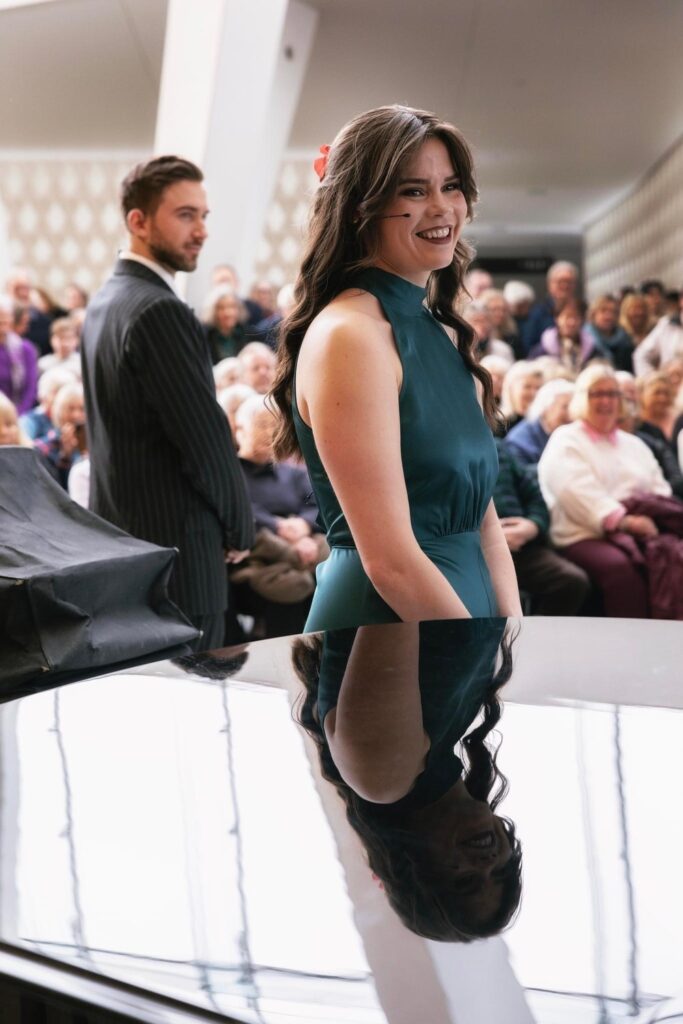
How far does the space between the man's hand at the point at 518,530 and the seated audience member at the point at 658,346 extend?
304cm

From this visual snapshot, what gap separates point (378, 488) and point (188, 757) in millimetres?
557

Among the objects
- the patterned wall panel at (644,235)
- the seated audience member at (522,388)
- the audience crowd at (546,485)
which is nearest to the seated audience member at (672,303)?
the audience crowd at (546,485)

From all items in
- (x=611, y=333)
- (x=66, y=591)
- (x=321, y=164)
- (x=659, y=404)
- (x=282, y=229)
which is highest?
(x=282, y=229)

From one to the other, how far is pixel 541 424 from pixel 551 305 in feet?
11.3

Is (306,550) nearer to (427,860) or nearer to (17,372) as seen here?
(17,372)

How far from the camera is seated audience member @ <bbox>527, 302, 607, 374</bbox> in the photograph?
730cm

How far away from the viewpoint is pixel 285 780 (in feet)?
2.51

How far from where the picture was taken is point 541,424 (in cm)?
507

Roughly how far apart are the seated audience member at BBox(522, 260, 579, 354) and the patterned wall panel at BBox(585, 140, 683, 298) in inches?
160

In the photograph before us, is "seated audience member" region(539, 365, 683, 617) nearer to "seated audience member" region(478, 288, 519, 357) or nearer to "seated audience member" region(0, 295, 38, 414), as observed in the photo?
"seated audience member" region(478, 288, 519, 357)

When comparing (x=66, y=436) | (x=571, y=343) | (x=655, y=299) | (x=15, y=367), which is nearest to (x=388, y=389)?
(x=66, y=436)

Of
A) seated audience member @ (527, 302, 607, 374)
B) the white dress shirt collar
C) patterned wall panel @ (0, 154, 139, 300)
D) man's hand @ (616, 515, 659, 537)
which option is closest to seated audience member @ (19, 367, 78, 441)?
man's hand @ (616, 515, 659, 537)

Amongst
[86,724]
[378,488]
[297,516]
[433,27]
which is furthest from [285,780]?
[433,27]

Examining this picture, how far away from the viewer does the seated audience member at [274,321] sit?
162cm
